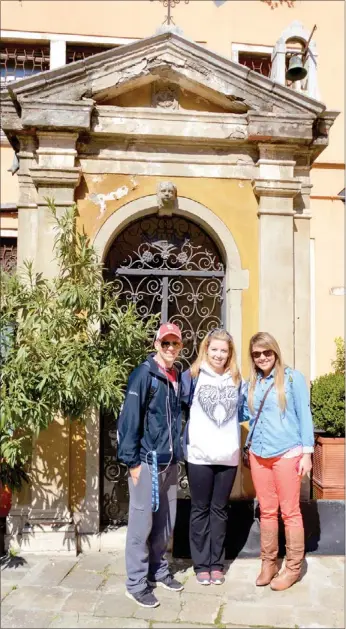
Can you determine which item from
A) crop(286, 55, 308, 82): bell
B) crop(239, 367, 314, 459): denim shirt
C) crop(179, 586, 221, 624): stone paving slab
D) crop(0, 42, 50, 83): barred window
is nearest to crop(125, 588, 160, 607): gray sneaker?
crop(179, 586, 221, 624): stone paving slab

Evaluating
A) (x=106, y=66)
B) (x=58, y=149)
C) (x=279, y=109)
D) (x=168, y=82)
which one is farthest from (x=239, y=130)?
(x=58, y=149)

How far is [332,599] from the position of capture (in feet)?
12.7

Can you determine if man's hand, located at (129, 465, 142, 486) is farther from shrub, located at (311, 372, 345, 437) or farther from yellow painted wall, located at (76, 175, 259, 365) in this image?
shrub, located at (311, 372, 345, 437)

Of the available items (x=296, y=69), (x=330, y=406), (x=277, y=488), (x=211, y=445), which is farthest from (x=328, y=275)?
(x=211, y=445)

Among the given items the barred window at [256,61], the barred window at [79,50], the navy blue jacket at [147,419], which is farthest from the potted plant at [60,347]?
the barred window at [256,61]

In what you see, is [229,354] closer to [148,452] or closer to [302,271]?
[148,452]

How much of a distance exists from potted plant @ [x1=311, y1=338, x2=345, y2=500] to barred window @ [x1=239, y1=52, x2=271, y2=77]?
6.41 meters

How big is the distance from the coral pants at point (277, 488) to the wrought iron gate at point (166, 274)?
4.22 ft

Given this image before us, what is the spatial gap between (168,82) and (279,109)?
104 cm

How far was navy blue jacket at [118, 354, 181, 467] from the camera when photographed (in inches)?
146

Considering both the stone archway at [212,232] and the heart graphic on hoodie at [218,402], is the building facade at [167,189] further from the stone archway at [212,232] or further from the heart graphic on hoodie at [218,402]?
the heart graphic on hoodie at [218,402]

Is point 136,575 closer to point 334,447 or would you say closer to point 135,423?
point 135,423

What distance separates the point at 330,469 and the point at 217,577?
5.11 feet

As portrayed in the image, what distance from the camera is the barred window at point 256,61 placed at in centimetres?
986
